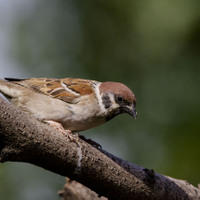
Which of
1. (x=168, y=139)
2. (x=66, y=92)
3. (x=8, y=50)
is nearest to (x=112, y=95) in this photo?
(x=66, y=92)

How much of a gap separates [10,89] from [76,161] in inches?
53.0

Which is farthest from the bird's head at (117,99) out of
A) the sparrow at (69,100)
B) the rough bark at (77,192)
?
the rough bark at (77,192)

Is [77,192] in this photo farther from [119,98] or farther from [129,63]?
[129,63]

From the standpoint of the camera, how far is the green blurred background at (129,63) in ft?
15.6

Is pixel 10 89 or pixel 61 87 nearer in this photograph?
pixel 10 89

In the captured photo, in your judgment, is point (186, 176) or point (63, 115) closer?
point (63, 115)

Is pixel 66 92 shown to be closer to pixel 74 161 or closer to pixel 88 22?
pixel 74 161

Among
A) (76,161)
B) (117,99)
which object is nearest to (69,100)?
(117,99)

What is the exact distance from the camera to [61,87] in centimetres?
429

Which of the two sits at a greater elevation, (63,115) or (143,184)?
(63,115)

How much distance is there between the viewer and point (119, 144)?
17.7 feet

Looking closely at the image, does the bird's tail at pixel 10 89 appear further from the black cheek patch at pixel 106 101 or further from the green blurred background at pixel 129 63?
the green blurred background at pixel 129 63

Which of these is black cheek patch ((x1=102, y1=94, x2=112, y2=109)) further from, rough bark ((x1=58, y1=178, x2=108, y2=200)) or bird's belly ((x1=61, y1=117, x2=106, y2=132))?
rough bark ((x1=58, y1=178, x2=108, y2=200))

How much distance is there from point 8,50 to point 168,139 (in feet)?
8.83
